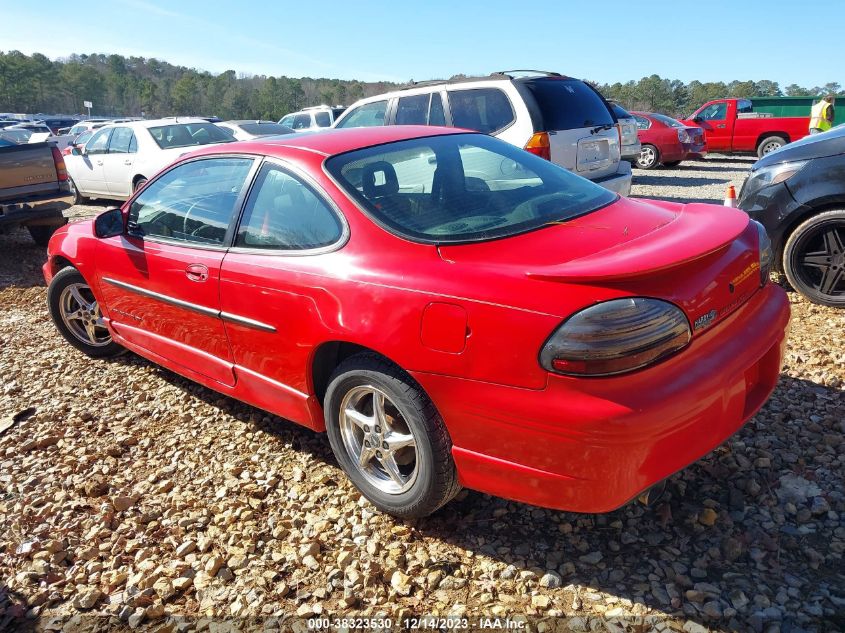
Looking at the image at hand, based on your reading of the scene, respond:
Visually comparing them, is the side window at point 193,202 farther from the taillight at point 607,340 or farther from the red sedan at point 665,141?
the red sedan at point 665,141

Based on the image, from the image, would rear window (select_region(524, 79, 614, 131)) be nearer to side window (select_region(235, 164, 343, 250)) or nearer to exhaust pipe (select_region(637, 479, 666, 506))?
side window (select_region(235, 164, 343, 250))

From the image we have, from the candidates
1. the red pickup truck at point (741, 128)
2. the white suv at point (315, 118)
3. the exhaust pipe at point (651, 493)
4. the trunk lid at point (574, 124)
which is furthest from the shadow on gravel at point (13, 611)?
the red pickup truck at point (741, 128)

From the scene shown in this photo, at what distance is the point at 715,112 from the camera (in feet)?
58.6

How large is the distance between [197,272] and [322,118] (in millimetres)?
14307

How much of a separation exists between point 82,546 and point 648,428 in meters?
2.38

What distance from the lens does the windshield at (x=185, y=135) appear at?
10117 millimetres

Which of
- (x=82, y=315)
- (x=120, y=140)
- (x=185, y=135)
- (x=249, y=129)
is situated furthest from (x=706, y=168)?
(x=82, y=315)

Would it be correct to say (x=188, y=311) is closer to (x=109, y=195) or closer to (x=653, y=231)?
(x=653, y=231)

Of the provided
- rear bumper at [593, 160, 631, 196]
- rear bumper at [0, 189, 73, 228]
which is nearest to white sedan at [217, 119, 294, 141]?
rear bumper at [0, 189, 73, 228]

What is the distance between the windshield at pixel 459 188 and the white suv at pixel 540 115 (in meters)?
3.43

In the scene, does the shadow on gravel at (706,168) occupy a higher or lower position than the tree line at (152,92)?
lower

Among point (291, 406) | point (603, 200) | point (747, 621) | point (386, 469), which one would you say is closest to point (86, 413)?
point (291, 406)

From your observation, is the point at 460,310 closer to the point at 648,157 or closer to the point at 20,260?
the point at 20,260

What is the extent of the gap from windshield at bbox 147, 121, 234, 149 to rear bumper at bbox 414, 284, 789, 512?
903 cm
